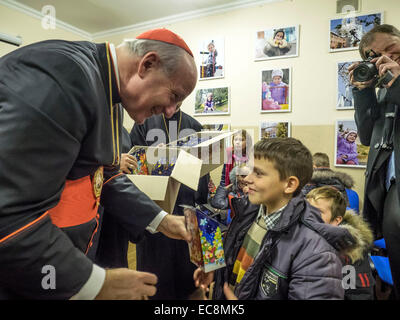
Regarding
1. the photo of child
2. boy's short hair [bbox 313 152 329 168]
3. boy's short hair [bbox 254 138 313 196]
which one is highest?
the photo of child

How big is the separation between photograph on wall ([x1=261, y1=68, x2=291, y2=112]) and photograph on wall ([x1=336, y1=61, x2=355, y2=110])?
455mm

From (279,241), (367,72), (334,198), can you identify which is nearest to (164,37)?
(279,241)

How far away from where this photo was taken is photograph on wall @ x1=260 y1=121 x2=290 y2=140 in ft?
8.95

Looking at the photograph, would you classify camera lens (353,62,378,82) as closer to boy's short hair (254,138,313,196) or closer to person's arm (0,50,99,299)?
A: boy's short hair (254,138,313,196)

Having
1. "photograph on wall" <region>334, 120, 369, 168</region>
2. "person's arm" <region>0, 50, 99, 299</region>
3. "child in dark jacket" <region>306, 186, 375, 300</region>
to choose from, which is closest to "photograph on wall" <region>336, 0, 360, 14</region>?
"photograph on wall" <region>334, 120, 369, 168</region>

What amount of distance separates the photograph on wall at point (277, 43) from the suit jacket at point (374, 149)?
5.06 feet

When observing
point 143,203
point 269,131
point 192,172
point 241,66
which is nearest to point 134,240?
point 143,203

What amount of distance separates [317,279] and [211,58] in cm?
275

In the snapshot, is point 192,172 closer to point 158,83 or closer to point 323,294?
point 158,83

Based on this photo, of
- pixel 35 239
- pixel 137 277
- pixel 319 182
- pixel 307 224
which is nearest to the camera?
pixel 35 239

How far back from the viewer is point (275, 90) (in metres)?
2.76

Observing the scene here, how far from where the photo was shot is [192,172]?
1107 millimetres

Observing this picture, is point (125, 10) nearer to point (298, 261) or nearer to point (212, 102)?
point (212, 102)
